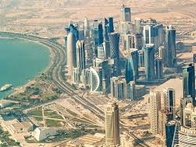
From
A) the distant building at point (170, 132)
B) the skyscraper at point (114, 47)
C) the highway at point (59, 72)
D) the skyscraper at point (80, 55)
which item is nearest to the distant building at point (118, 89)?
the highway at point (59, 72)

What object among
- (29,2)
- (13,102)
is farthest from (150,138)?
(29,2)

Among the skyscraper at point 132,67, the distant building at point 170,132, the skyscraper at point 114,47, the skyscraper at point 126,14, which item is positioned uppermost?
the skyscraper at point 126,14

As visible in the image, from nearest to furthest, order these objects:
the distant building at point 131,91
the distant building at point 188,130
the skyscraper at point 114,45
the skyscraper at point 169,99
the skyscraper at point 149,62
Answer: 1. the distant building at point 188,130
2. the skyscraper at point 169,99
3. the distant building at point 131,91
4. the skyscraper at point 149,62
5. the skyscraper at point 114,45

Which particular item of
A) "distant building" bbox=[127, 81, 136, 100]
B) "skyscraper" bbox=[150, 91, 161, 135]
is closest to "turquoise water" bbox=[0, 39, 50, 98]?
"distant building" bbox=[127, 81, 136, 100]

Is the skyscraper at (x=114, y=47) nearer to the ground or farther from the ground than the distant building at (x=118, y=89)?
farther from the ground

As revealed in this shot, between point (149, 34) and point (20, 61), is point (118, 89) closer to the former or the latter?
point (149, 34)

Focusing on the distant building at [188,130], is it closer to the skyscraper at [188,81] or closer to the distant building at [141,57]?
the skyscraper at [188,81]
